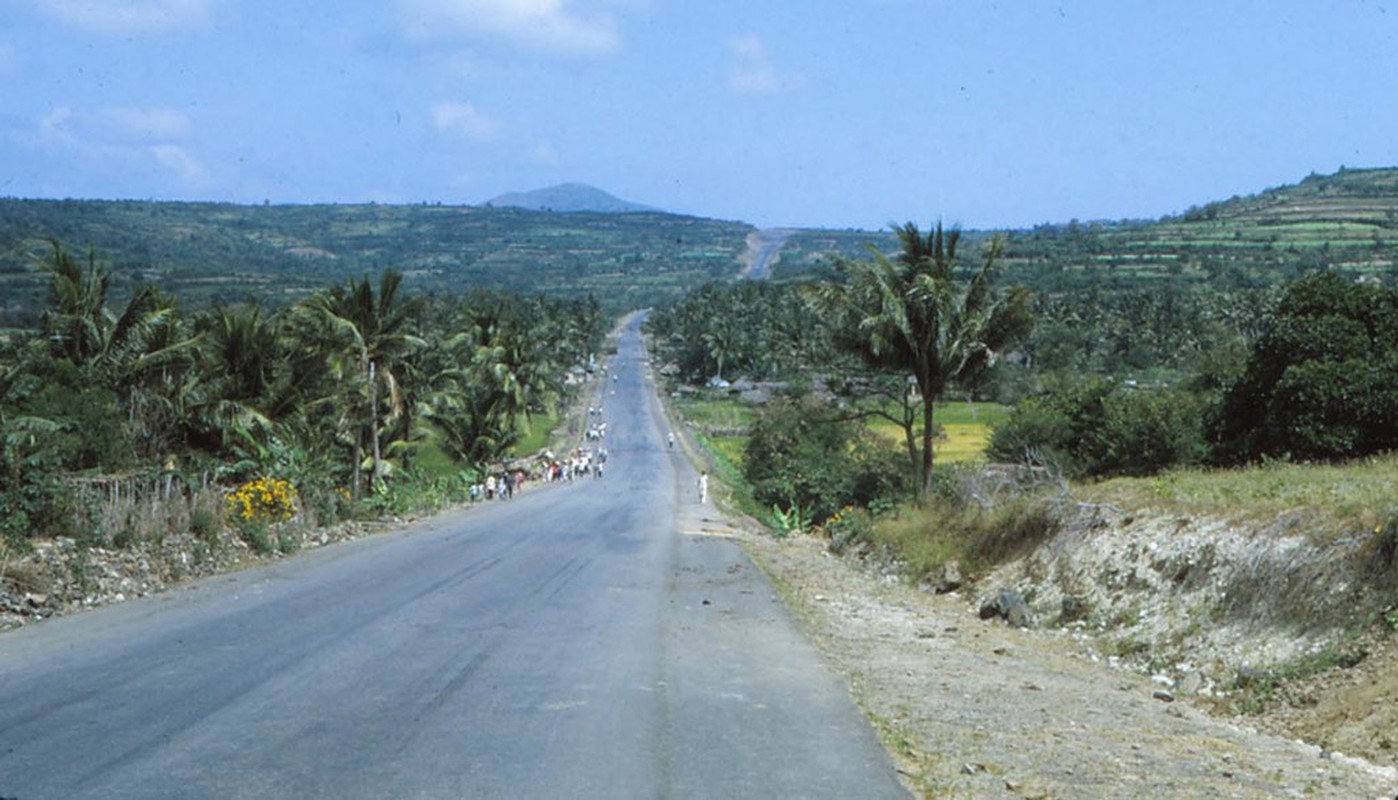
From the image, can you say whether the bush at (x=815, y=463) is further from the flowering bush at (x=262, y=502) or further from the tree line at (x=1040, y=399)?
the flowering bush at (x=262, y=502)

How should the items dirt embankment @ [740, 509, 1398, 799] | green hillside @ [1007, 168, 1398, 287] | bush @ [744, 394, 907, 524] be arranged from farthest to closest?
green hillside @ [1007, 168, 1398, 287] → bush @ [744, 394, 907, 524] → dirt embankment @ [740, 509, 1398, 799]

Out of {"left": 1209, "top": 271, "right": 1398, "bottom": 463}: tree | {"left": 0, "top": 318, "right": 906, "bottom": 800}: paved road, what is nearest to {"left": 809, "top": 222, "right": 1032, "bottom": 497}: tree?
{"left": 1209, "top": 271, "right": 1398, "bottom": 463}: tree

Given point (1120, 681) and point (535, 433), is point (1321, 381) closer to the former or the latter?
point (1120, 681)

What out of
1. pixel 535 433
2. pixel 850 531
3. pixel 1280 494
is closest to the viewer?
pixel 1280 494

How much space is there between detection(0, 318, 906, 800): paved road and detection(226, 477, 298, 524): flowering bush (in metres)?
3.99

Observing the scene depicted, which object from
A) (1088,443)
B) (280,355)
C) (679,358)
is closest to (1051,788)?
(1088,443)

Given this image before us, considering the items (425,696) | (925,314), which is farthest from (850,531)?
(425,696)

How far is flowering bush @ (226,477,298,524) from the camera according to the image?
21.5m

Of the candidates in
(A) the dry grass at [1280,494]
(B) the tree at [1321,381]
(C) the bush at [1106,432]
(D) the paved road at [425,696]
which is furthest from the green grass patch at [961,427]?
(D) the paved road at [425,696]

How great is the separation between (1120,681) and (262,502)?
16.0 meters

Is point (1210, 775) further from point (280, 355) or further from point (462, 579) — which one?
point (280, 355)

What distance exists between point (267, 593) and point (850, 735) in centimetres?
924

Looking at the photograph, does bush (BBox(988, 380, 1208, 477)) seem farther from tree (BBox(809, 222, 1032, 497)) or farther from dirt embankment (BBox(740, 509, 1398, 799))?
dirt embankment (BBox(740, 509, 1398, 799))

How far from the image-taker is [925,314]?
1233 inches
